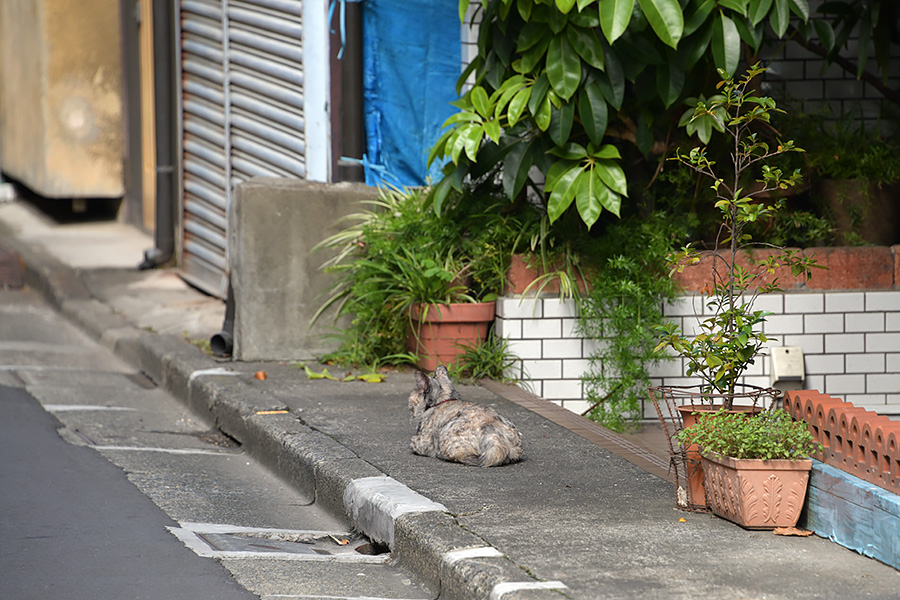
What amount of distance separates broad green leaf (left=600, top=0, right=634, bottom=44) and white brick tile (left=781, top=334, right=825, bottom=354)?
2.65m

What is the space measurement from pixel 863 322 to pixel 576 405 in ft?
6.02

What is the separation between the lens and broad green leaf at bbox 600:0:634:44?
492 centimetres

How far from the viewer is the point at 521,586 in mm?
3270

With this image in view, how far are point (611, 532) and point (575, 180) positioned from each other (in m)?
2.43

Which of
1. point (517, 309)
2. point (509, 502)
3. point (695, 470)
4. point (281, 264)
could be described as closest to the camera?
point (695, 470)

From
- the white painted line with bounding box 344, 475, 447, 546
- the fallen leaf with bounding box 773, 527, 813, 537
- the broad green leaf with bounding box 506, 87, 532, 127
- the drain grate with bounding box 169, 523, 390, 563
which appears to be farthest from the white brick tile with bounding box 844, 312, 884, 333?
the drain grate with bounding box 169, 523, 390, 563

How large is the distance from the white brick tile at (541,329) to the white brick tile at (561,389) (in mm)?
273

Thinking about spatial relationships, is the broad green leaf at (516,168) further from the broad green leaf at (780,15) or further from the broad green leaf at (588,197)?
the broad green leaf at (780,15)

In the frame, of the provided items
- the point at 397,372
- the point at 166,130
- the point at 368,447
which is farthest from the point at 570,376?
the point at 166,130

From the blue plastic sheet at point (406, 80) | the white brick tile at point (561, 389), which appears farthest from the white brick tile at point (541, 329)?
the blue plastic sheet at point (406, 80)

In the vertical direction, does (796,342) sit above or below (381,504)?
above

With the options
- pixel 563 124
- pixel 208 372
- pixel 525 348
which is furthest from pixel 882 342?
pixel 208 372

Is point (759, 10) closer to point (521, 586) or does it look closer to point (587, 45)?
point (587, 45)

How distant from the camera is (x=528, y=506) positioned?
416 cm
